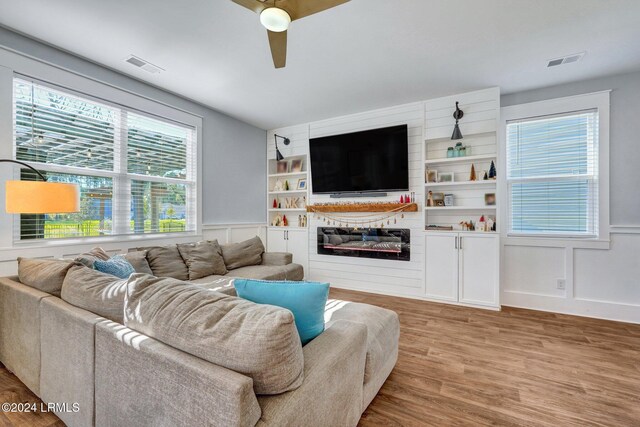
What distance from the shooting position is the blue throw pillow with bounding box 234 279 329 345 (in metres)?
1.26

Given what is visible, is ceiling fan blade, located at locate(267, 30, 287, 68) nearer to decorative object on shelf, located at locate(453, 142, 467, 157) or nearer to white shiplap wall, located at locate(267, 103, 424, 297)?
white shiplap wall, located at locate(267, 103, 424, 297)

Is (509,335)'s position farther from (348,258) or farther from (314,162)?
(314,162)

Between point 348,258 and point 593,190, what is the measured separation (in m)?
3.22

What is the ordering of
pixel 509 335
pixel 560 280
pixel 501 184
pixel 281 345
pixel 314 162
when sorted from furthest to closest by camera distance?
pixel 314 162, pixel 501 184, pixel 560 280, pixel 509 335, pixel 281 345

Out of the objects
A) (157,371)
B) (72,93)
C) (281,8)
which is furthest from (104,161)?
(157,371)

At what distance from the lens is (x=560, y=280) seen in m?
3.49

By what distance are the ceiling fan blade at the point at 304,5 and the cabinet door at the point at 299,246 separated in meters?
3.57

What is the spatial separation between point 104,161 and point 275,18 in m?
2.62

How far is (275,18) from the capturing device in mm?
1677

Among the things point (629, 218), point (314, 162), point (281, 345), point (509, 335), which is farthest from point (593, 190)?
point (281, 345)

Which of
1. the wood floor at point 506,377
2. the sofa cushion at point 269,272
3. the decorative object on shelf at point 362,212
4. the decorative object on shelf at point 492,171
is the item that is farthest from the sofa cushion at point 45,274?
the decorative object on shelf at point 492,171

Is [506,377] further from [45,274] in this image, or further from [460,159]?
[45,274]

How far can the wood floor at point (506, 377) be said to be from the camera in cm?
171

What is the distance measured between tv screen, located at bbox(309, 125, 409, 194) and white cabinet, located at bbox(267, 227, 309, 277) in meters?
0.86
